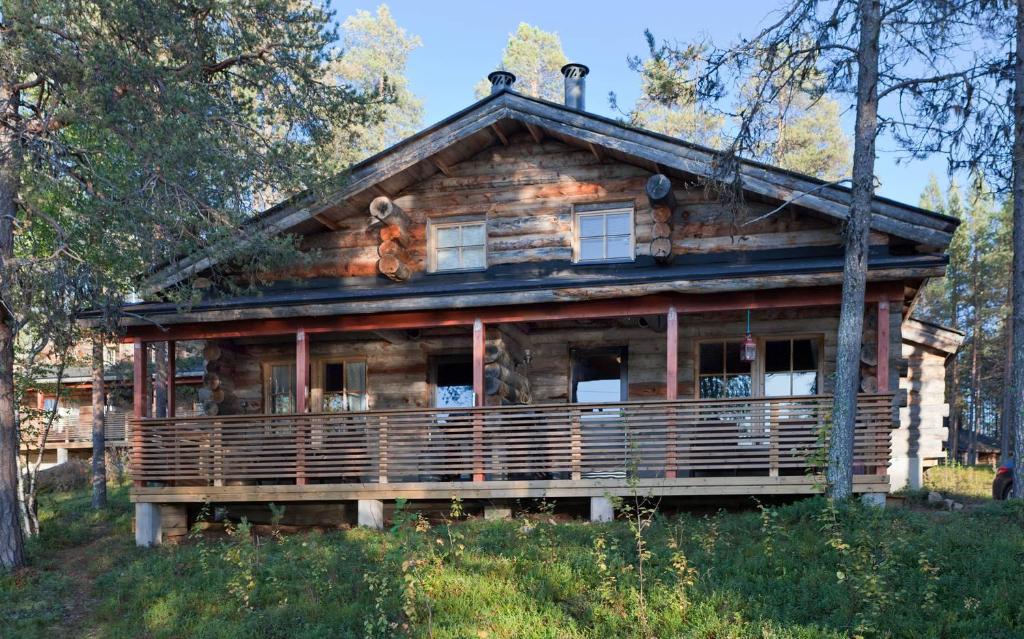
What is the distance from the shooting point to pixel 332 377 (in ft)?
54.5

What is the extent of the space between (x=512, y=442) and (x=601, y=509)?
164 centimetres

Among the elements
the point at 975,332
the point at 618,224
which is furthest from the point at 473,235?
the point at 975,332

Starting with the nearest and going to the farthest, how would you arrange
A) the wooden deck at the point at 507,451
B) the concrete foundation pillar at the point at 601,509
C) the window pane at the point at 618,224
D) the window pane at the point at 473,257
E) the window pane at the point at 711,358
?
the wooden deck at the point at 507,451 → the concrete foundation pillar at the point at 601,509 → the window pane at the point at 711,358 → the window pane at the point at 618,224 → the window pane at the point at 473,257

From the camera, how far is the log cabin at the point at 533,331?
40.8 feet

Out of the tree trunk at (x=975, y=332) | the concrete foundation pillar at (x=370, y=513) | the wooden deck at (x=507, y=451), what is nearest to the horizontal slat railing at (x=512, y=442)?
the wooden deck at (x=507, y=451)

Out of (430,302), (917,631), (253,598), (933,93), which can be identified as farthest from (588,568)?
(933,93)

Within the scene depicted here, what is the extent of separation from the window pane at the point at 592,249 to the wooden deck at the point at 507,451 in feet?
9.03

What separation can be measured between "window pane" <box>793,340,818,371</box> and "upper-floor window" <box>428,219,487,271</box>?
18.1ft

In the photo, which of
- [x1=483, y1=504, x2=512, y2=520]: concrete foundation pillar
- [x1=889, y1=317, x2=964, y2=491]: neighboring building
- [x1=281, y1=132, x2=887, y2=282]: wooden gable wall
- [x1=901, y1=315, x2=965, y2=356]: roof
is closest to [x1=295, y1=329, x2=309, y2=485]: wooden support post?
[x1=281, y1=132, x2=887, y2=282]: wooden gable wall

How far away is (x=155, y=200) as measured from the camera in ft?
40.2

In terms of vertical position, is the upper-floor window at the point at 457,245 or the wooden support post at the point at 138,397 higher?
the upper-floor window at the point at 457,245

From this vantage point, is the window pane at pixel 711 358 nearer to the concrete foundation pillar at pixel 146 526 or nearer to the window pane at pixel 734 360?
the window pane at pixel 734 360

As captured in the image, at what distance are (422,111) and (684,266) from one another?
30.9 m

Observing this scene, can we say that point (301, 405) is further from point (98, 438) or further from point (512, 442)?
point (98, 438)
